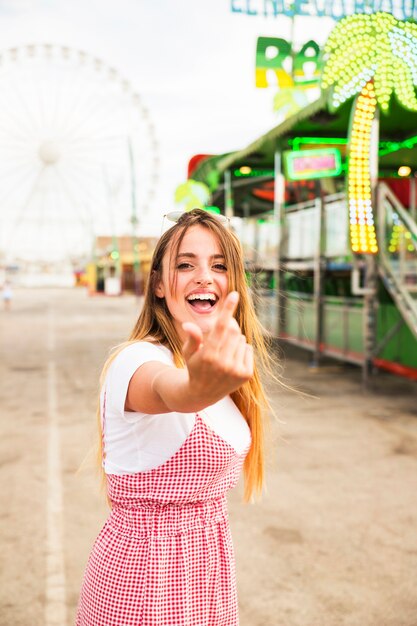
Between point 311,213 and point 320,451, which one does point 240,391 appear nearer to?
point 320,451

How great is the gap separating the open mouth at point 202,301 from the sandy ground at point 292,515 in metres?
0.85

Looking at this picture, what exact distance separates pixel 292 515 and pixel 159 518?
Result: 3408 mm

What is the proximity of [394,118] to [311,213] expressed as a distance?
2836 mm

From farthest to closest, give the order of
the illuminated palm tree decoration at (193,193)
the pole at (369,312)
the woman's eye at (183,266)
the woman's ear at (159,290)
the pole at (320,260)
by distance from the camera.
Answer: the illuminated palm tree decoration at (193,193), the pole at (320,260), the pole at (369,312), the woman's ear at (159,290), the woman's eye at (183,266)

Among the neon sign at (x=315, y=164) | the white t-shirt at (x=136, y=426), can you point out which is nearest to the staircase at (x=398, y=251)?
the neon sign at (x=315, y=164)

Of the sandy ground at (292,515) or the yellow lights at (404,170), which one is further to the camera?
the yellow lights at (404,170)

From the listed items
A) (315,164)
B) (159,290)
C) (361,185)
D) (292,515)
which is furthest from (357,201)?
(159,290)

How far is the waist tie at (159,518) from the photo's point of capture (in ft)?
5.63

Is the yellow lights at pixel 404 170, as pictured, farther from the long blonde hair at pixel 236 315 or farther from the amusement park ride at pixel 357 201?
the long blonde hair at pixel 236 315

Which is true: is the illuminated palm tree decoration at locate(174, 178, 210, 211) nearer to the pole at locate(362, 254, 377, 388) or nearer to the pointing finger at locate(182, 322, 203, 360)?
the pole at locate(362, 254, 377, 388)

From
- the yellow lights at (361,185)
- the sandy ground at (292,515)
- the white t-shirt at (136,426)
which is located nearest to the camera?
the white t-shirt at (136,426)

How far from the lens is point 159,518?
1.72 m

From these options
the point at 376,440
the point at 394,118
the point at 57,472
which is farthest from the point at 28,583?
the point at 394,118

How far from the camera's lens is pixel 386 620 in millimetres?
3459
